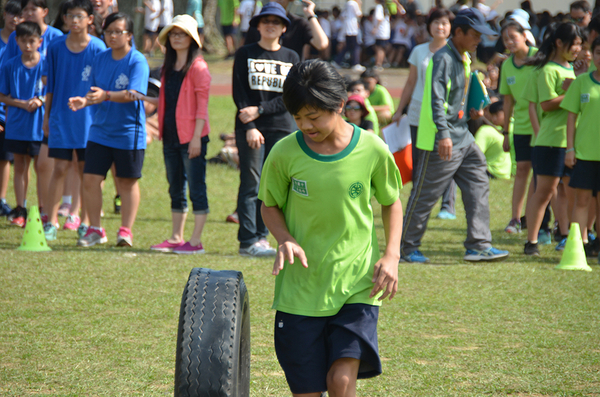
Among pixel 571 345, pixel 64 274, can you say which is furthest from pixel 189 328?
pixel 64 274

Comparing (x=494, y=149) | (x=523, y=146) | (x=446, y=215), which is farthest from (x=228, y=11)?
(x=523, y=146)

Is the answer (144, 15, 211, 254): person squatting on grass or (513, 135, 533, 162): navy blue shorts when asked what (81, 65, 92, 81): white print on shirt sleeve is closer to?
(144, 15, 211, 254): person squatting on grass

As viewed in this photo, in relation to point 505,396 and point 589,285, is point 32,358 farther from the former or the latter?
point 589,285

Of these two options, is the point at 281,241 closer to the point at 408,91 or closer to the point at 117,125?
the point at 117,125

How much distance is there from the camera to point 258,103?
6.59m

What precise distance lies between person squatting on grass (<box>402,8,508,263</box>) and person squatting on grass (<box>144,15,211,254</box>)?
2.08m

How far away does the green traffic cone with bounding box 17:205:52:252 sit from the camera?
650 centimetres

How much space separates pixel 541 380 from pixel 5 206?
6813mm

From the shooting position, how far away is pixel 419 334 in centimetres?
446

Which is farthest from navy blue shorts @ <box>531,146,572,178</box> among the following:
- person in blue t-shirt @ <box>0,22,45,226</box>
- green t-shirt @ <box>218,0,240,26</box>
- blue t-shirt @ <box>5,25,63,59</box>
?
green t-shirt @ <box>218,0,240,26</box>

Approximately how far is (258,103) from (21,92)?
3.06m

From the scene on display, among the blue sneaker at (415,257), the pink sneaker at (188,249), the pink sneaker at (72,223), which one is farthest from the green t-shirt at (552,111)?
the pink sneaker at (72,223)

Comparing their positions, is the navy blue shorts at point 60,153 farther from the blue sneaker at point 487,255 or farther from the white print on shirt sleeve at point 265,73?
the blue sneaker at point 487,255

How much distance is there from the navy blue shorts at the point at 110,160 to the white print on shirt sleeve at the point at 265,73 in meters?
1.35
